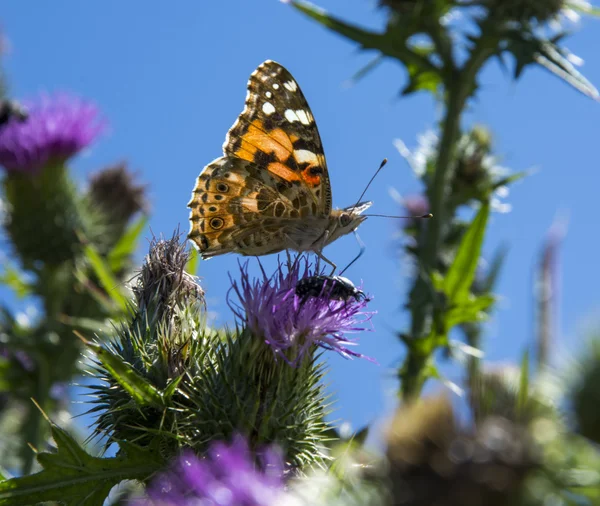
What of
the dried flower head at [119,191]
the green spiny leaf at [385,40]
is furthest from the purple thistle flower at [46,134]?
the green spiny leaf at [385,40]

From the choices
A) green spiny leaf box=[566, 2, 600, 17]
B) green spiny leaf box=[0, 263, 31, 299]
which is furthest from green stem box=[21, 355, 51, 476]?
green spiny leaf box=[566, 2, 600, 17]

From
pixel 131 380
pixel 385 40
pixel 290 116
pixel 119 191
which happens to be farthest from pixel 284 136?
pixel 119 191

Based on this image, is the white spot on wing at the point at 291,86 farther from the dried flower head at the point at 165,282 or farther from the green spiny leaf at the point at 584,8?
the green spiny leaf at the point at 584,8

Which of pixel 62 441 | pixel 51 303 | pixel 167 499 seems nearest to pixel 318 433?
pixel 62 441

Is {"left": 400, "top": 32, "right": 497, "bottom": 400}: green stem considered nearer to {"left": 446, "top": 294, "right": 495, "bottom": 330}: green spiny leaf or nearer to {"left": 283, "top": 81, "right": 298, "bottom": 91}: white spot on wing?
{"left": 446, "top": 294, "right": 495, "bottom": 330}: green spiny leaf

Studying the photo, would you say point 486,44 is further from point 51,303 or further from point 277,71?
point 51,303
